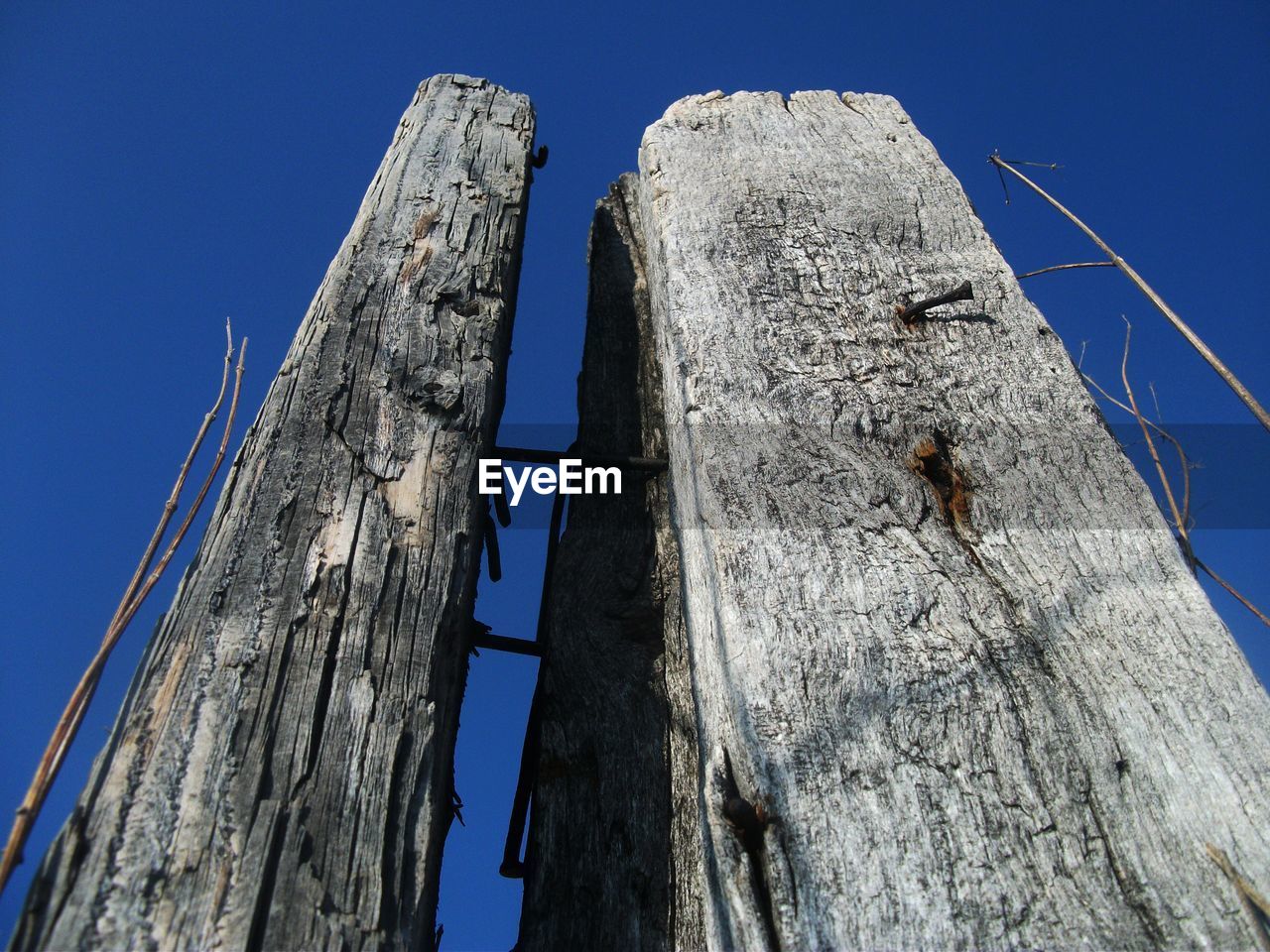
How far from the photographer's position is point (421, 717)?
45.0 inches

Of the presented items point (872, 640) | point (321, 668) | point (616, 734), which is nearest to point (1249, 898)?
point (872, 640)

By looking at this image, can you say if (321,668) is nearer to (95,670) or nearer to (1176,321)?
(95,670)

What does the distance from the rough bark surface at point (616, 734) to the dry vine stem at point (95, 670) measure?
66cm

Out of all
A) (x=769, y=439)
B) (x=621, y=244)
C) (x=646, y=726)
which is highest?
(x=621, y=244)

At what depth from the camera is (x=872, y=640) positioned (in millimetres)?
1127

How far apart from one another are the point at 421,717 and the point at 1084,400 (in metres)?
1.08

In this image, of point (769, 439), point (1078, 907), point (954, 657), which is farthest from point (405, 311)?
point (1078, 907)

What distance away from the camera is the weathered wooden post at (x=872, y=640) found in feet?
3.10

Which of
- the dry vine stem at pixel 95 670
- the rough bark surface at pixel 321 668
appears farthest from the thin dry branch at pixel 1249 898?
the dry vine stem at pixel 95 670

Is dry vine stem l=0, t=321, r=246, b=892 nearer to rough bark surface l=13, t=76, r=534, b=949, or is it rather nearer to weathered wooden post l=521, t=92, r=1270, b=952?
rough bark surface l=13, t=76, r=534, b=949

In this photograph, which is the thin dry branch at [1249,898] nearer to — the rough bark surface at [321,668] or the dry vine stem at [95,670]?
the rough bark surface at [321,668]

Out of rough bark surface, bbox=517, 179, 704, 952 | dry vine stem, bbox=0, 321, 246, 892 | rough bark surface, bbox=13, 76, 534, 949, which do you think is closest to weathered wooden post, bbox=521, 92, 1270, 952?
rough bark surface, bbox=517, 179, 704, 952

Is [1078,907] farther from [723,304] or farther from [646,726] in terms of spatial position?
[723,304]

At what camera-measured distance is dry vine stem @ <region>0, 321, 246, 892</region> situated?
0.86 metres
